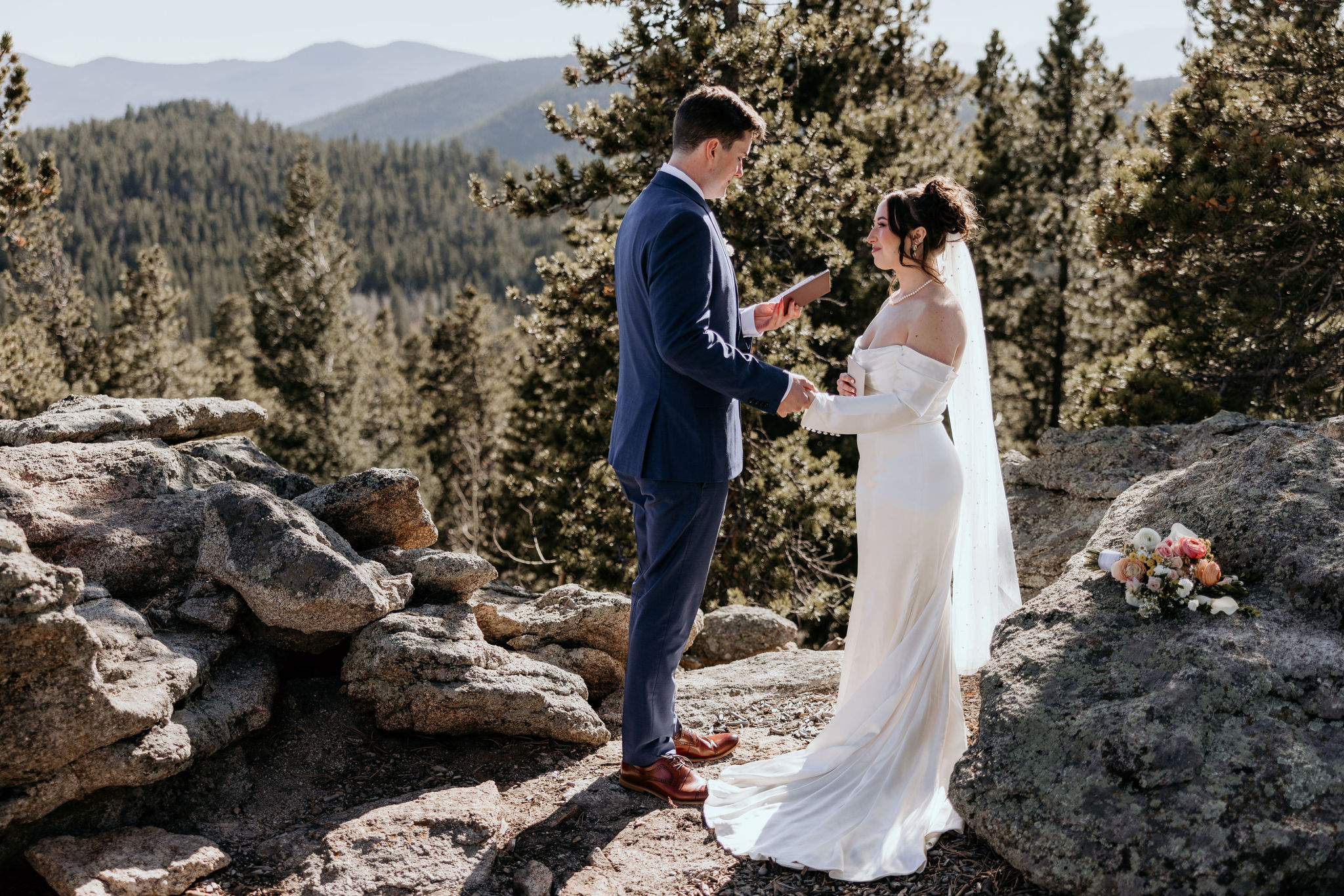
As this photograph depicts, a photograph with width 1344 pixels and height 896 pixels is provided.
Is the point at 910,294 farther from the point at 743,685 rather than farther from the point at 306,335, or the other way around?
the point at 306,335

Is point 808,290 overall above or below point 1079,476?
above

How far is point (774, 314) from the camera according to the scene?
4.82 meters

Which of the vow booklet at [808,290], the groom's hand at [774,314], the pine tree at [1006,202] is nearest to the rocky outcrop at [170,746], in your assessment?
the groom's hand at [774,314]

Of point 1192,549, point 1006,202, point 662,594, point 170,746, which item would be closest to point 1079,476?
point 1192,549

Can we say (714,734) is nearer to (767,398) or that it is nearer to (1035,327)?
(767,398)

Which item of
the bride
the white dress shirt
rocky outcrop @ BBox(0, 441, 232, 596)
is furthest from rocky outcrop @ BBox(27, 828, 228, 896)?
the white dress shirt

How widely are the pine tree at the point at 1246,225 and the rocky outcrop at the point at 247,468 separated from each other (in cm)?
780

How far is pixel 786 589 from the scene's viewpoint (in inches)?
430

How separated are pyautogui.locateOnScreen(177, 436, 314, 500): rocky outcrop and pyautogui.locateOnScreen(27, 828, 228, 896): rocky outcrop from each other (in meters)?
2.33

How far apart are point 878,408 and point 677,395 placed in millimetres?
980

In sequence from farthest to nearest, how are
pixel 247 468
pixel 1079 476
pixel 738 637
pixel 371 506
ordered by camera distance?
pixel 738 637 < pixel 1079 476 < pixel 247 468 < pixel 371 506

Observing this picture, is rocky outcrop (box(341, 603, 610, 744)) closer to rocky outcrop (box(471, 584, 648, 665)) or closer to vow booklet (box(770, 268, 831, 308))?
rocky outcrop (box(471, 584, 648, 665))

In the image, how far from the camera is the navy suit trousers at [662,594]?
13.4 feet

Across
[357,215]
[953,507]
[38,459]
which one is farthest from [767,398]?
[357,215]
